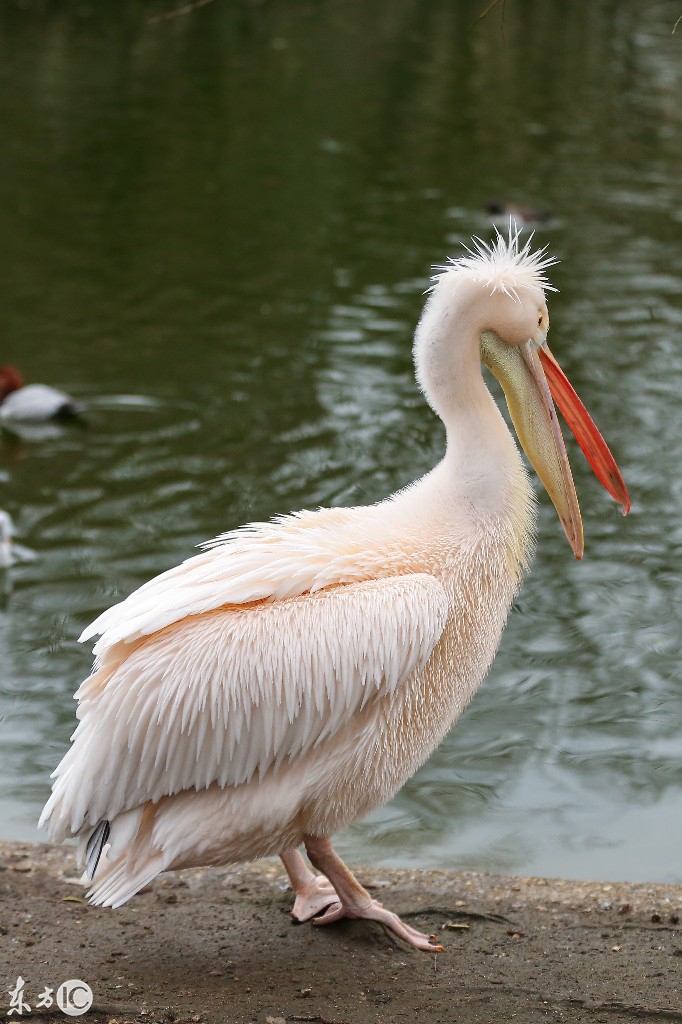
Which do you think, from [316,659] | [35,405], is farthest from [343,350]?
[316,659]

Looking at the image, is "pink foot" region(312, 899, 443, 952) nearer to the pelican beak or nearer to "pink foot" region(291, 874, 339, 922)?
"pink foot" region(291, 874, 339, 922)

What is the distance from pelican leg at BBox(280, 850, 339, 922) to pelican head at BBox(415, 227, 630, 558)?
1053mm

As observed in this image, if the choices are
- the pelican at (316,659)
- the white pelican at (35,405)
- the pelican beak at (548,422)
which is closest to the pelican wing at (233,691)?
the pelican at (316,659)

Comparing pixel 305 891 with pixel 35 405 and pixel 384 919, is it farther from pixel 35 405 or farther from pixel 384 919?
pixel 35 405

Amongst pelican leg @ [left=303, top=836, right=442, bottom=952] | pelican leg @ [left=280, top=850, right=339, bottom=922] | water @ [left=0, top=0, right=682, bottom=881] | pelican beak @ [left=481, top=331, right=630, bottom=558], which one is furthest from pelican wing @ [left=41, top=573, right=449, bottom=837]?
water @ [left=0, top=0, right=682, bottom=881]

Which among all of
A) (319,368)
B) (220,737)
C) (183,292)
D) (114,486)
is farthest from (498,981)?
(183,292)

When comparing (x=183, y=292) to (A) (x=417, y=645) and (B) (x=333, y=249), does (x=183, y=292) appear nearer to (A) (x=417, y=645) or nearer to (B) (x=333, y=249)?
(B) (x=333, y=249)

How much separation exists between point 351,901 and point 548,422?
1.28m

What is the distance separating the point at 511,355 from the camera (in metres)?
3.48

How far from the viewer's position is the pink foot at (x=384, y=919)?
10.9 feet

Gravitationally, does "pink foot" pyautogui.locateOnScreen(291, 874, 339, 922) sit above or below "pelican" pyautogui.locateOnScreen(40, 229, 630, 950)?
below

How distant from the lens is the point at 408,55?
20188 millimetres

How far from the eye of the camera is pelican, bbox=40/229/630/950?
307 centimetres

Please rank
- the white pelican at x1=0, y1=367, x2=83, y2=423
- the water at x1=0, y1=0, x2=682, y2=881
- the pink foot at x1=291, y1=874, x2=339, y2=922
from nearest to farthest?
the pink foot at x1=291, y1=874, x2=339, y2=922 < the water at x1=0, y1=0, x2=682, y2=881 < the white pelican at x1=0, y1=367, x2=83, y2=423
